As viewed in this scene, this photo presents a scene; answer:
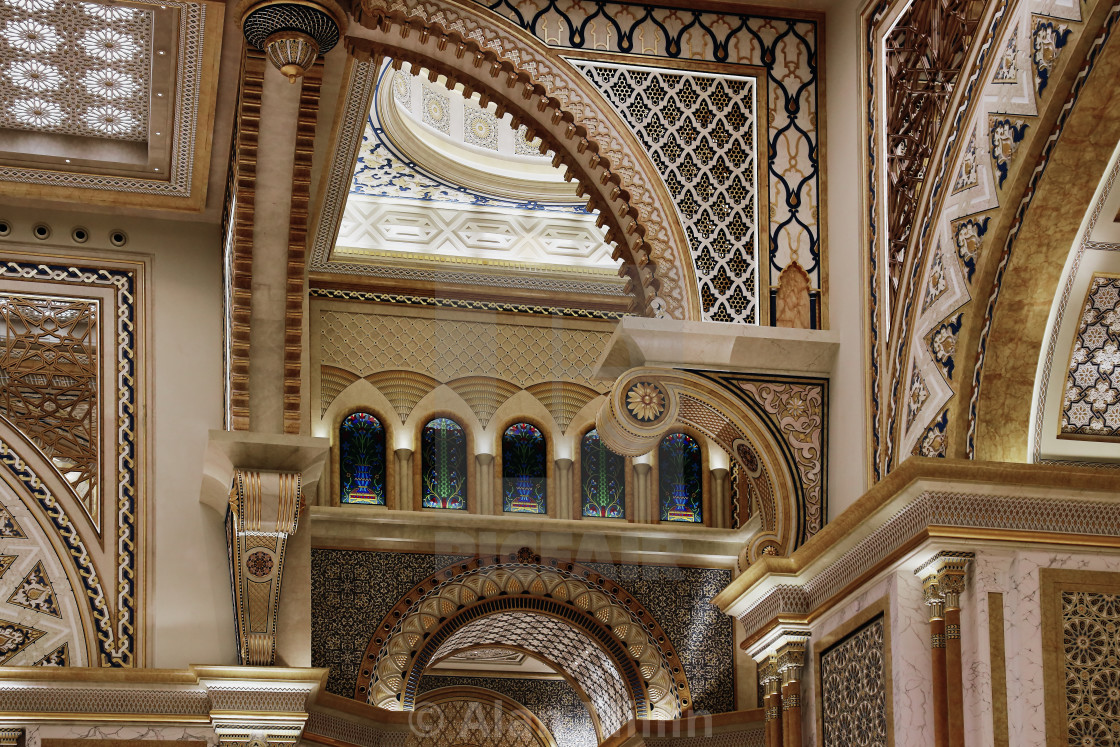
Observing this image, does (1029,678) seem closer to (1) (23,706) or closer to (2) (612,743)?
(1) (23,706)

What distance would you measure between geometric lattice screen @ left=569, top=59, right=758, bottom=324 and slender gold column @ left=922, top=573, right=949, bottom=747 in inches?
56.3

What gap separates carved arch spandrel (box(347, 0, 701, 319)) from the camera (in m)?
6.01

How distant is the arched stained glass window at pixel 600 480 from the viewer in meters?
9.55

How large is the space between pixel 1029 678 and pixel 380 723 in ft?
15.1

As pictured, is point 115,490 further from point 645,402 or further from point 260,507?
point 645,402

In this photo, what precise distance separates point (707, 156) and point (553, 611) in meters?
3.87

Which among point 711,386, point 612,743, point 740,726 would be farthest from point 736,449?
point 612,743

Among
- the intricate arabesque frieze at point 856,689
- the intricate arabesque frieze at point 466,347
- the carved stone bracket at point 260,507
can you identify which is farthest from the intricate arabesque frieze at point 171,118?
the intricate arabesque frieze at point 856,689

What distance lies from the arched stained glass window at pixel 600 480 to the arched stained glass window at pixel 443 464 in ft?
2.34

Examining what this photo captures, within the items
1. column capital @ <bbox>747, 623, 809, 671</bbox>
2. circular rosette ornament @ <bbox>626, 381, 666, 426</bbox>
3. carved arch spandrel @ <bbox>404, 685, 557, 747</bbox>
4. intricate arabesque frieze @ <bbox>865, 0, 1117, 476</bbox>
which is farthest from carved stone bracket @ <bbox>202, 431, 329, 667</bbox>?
carved arch spandrel @ <bbox>404, 685, 557, 747</bbox>

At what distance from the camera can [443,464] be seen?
942 centimetres

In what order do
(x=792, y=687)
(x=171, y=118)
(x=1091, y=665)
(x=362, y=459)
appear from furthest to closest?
(x=362, y=459), (x=171, y=118), (x=792, y=687), (x=1091, y=665)

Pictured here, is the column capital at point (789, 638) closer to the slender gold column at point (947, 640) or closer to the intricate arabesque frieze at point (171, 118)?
the slender gold column at point (947, 640)

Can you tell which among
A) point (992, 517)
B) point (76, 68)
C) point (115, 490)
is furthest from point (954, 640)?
point (76, 68)
